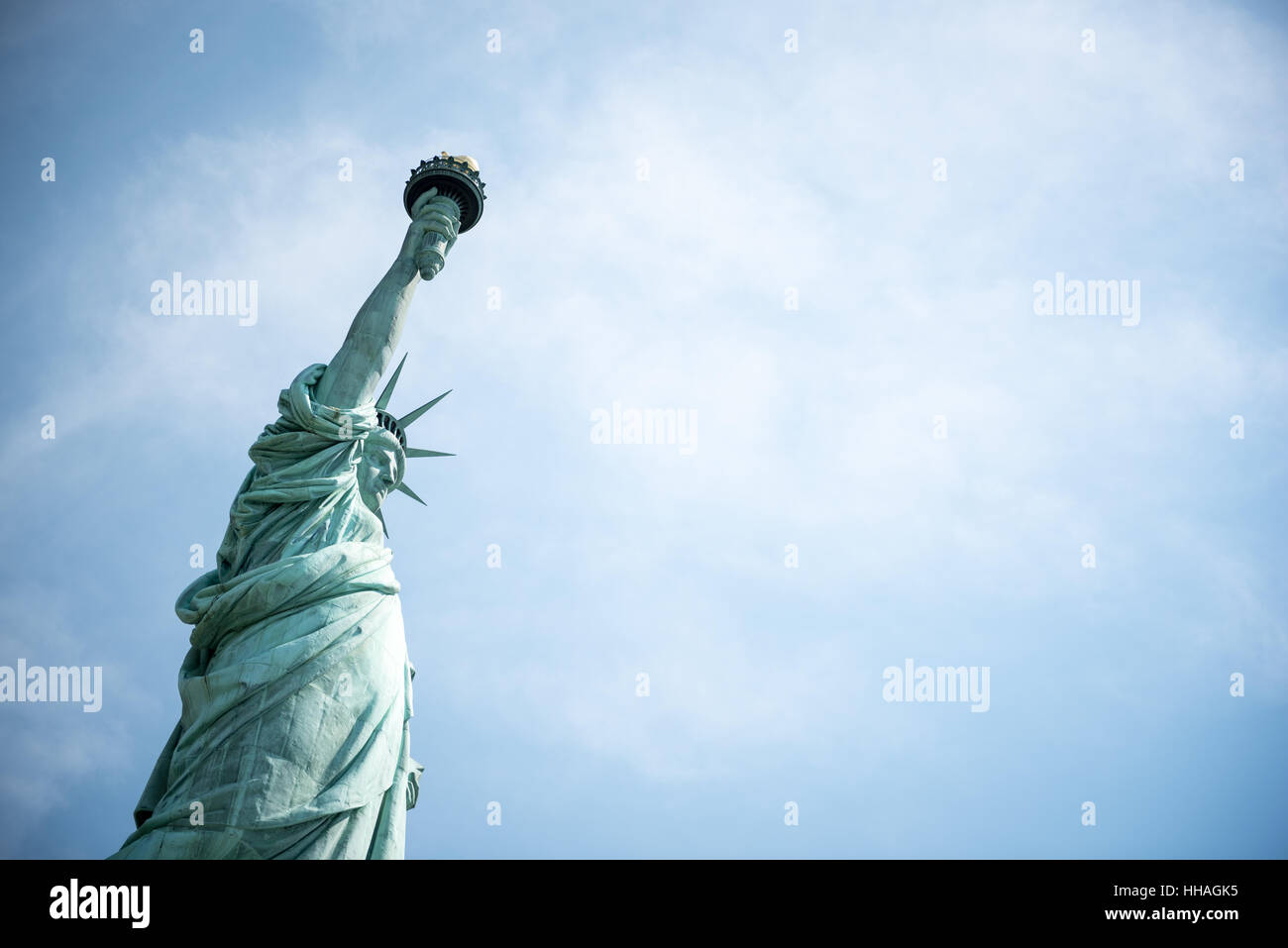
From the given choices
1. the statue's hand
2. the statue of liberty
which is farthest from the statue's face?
the statue's hand

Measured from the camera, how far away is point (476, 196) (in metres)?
19.3

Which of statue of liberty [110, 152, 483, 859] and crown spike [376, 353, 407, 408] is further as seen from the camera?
crown spike [376, 353, 407, 408]

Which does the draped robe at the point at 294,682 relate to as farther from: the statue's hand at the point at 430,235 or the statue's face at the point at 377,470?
the statue's hand at the point at 430,235

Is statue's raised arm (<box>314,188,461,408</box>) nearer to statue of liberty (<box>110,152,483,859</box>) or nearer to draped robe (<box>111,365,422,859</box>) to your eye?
statue of liberty (<box>110,152,483,859</box>)

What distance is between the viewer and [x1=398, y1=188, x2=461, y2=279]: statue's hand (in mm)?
18344

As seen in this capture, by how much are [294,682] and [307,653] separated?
0.40 m

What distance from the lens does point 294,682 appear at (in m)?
14.2

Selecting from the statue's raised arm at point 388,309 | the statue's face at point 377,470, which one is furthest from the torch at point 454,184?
the statue's face at point 377,470

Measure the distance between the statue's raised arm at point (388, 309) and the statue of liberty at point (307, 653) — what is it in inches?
A: 1.2

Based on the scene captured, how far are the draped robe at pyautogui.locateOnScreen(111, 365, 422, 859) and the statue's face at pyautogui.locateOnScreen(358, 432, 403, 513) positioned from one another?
1.36 feet
